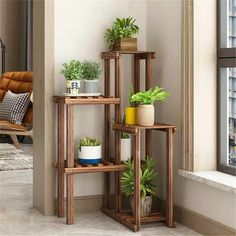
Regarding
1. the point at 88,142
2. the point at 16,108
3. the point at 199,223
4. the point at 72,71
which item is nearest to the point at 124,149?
the point at 88,142

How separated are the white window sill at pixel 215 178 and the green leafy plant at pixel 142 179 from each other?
0.23 m

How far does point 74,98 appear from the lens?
3.78 m

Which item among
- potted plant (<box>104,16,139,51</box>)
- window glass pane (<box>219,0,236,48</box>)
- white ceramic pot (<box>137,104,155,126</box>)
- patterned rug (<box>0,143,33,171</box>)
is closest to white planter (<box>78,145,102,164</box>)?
white ceramic pot (<box>137,104,155,126</box>)

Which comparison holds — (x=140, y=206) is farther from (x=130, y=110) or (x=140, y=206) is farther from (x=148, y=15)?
(x=148, y=15)

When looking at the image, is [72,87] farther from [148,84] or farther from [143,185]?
[143,185]

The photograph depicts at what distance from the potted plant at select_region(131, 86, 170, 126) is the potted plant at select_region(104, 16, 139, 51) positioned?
0.45m

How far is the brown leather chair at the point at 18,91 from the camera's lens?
23.8ft

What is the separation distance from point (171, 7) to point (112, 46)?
1.64 feet

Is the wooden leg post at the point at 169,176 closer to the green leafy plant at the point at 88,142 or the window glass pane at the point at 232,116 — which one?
the window glass pane at the point at 232,116

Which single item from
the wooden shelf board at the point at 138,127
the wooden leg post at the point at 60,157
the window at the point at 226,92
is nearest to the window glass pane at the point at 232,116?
the window at the point at 226,92

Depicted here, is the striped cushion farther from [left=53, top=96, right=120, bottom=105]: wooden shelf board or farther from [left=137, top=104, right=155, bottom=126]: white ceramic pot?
[left=137, top=104, right=155, bottom=126]: white ceramic pot

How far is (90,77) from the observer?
13.0 ft

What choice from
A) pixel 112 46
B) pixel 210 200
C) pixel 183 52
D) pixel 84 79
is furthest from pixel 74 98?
pixel 210 200

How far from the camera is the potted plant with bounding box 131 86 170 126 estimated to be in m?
3.62
